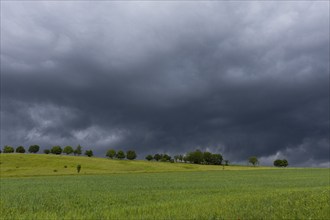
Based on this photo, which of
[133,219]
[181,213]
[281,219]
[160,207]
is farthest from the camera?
[160,207]

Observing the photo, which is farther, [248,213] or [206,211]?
[206,211]

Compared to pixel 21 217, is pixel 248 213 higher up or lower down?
higher up

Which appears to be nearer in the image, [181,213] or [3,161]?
[181,213]

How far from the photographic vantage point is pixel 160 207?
1700 cm

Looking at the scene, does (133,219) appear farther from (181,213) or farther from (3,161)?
(3,161)

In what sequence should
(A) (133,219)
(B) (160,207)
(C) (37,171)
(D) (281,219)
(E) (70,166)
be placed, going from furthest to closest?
(E) (70,166)
(C) (37,171)
(B) (160,207)
(A) (133,219)
(D) (281,219)

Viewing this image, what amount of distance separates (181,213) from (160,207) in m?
2.99

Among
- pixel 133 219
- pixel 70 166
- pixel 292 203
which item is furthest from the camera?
pixel 70 166

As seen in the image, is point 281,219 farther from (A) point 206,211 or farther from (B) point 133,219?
(B) point 133,219

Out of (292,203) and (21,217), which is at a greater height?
(292,203)

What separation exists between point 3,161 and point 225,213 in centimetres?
12786

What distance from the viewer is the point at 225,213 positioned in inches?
541

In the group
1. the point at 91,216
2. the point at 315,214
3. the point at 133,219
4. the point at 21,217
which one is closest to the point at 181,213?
the point at 133,219

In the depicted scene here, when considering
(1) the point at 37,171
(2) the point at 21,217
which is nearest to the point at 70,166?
(1) the point at 37,171
